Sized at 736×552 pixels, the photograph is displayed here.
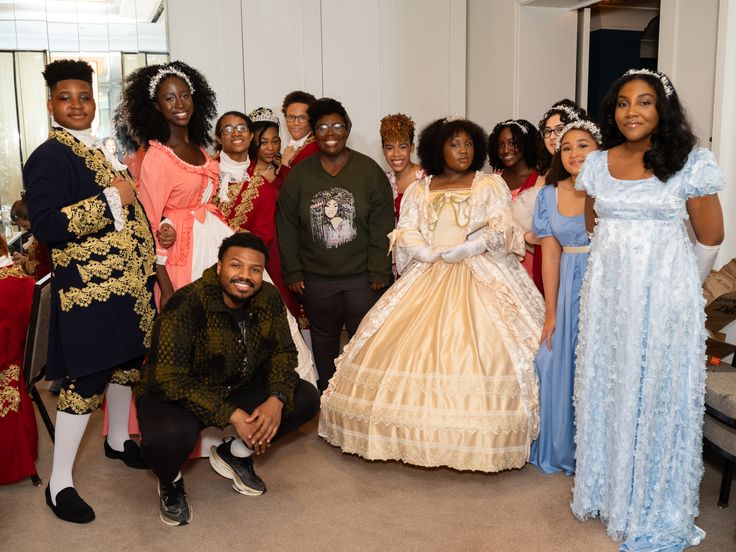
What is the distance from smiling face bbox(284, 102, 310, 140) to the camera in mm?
4898

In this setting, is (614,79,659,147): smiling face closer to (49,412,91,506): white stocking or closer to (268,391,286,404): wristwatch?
(268,391,286,404): wristwatch

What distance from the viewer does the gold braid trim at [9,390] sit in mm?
3605

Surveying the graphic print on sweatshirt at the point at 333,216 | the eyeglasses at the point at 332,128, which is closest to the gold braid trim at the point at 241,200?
the graphic print on sweatshirt at the point at 333,216

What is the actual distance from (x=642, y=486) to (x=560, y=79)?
14.3 ft

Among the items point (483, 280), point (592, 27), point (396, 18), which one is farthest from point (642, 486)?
point (592, 27)

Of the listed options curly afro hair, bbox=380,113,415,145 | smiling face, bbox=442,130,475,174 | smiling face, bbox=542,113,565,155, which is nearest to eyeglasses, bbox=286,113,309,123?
curly afro hair, bbox=380,113,415,145

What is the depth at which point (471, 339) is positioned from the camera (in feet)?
11.6

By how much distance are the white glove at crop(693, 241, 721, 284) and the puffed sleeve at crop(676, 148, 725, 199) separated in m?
0.22

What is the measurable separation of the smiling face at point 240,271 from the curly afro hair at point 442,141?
1321 millimetres

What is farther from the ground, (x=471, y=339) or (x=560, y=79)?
(x=560, y=79)

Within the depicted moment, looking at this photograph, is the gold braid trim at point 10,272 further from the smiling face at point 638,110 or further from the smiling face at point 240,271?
the smiling face at point 638,110

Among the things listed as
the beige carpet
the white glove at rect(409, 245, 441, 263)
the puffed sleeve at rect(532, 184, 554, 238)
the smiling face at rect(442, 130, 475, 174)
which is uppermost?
the smiling face at rect(442, 130, 475, 174)

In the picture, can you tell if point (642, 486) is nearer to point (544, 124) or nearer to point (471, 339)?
point (471, 339)

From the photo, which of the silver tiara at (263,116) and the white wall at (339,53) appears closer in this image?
the silver tiara at (263,116)
